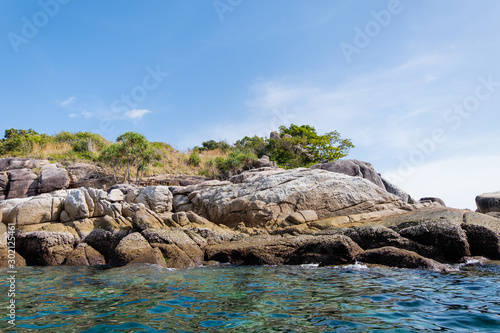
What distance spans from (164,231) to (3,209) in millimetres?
9399

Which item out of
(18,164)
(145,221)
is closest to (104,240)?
(145,221)

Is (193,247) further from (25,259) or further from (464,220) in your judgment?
(464,220)

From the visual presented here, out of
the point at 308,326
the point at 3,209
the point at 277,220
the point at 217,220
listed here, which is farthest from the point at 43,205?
the point at 308,326

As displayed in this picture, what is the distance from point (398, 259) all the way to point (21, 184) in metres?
27.9

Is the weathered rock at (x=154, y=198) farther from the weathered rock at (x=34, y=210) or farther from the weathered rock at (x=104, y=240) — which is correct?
the weathered rock at (x=104, y=240)

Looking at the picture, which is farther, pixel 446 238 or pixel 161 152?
pixel 161 152

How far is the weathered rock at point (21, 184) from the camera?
25.5 metres

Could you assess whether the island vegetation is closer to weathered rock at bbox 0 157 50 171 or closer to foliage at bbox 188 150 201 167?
foliage at bbox 188 150 201 167

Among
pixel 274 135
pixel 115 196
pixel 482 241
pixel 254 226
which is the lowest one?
pixel 482 241

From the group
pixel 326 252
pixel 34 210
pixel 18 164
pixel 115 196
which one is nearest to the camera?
pixel 326 252

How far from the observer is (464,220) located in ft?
41.2

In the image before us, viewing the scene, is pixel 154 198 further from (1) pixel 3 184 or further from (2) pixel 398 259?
(1) pixel 3 184

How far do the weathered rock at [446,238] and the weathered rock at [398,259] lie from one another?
127 cm

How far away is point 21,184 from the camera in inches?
1016
